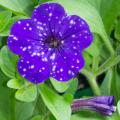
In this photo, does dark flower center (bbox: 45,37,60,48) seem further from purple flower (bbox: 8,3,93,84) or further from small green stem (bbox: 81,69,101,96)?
small green stem (bbox: 81,69,101,96)

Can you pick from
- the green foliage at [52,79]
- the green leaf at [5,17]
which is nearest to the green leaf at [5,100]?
the green foliage at [52,79]

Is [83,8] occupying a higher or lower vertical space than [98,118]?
higher

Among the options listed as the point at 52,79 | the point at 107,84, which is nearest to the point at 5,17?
the point at 52,79

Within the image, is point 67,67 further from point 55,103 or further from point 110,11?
point 110,11

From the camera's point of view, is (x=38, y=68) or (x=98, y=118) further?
(x=98, y=118)

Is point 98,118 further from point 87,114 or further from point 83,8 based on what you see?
point 83,8

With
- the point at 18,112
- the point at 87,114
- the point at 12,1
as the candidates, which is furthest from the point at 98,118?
the point at 12,1
